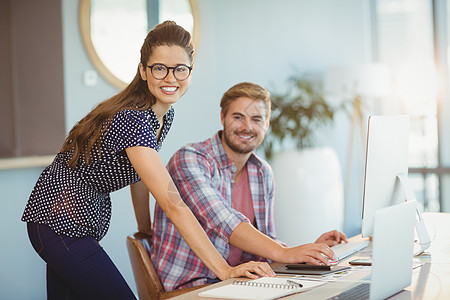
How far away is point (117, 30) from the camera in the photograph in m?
3.85

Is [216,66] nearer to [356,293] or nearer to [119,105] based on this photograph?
[119,105]

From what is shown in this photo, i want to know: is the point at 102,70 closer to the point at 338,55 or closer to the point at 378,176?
the point at 378,176

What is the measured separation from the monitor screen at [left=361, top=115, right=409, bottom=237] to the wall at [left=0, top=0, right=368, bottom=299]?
2145mm

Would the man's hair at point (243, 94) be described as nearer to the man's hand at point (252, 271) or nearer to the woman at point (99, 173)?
the woman at point (99, 173)

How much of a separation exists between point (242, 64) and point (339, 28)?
1.39m

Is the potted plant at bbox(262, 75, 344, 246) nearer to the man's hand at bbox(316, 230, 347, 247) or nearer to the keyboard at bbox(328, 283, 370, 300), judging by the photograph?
the man's hand at bbox(316, 230, 347, 247)

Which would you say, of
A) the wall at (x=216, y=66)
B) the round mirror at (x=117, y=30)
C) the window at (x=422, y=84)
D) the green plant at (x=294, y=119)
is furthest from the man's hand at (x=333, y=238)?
the window at (x=422, y=84)

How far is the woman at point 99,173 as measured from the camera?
1.76 m

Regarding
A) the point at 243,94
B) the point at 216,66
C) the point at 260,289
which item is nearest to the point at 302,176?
the point at 216,66

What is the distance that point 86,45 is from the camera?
3.65m

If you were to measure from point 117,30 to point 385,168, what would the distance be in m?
2.43

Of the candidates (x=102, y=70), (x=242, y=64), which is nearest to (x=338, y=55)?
(x=242, y=64)

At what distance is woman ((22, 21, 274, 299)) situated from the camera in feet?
5.78

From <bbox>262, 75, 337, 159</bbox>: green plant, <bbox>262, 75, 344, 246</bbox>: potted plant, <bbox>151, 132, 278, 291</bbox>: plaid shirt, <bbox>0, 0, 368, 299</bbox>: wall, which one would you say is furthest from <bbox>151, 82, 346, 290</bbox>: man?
<bbox>262, 75, 337, 159</bbox>: green plant
